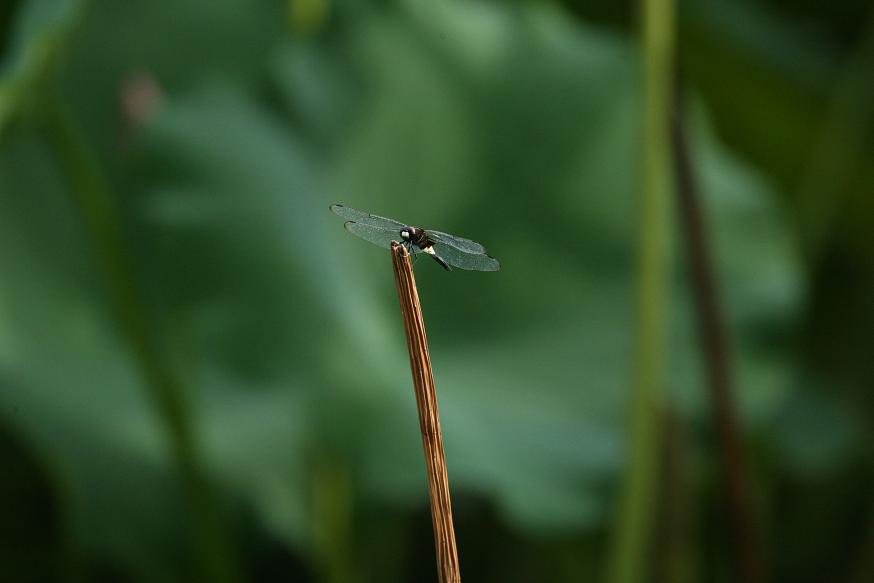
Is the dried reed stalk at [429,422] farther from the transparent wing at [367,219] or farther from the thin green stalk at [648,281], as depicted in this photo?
the thin green stalk at [648,281]

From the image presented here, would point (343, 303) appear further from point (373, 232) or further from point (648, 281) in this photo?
point (373, 232)

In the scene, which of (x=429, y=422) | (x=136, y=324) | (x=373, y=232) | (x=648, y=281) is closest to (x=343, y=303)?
(x=136, y=324)

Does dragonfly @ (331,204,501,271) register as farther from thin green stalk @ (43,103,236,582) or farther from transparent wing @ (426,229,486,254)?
thin green stalk @ (43,103,236,582)

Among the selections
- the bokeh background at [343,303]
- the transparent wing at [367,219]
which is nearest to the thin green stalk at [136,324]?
the bokeh background at [343,303]

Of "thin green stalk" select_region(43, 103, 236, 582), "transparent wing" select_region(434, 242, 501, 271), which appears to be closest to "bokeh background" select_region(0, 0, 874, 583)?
"thin green stalk" select_region(43, 103, 236, 582)

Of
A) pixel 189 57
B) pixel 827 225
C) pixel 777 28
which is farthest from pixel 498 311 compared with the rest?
pixel 777 28
